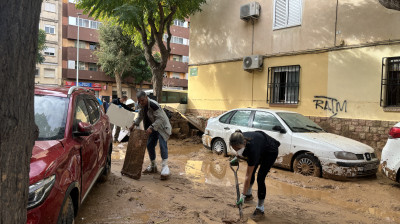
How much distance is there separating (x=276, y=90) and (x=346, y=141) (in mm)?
5188

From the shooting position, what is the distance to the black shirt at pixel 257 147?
366cm

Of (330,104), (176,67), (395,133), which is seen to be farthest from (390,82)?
(176,67)

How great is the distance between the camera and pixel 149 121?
588 centimetres

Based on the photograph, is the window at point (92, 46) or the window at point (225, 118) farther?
the window at point (92, 46)

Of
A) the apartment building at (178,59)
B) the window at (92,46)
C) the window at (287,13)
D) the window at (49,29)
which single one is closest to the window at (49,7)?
the window at (49,29)

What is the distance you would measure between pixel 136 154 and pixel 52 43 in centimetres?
3509

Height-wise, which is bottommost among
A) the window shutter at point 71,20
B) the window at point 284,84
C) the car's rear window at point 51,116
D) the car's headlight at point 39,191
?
the car's headlight at point 39,191

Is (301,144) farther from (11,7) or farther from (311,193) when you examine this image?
(11,7)

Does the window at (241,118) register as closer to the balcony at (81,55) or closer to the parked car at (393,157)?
the parked car at (393,157)

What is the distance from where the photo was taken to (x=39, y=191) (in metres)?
2.28

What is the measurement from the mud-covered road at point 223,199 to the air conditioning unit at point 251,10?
23.8 feet

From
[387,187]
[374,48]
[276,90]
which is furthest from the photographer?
[276,90]

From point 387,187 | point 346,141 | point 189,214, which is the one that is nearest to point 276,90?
point 346,141

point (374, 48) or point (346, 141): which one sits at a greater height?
point (374, 48)
